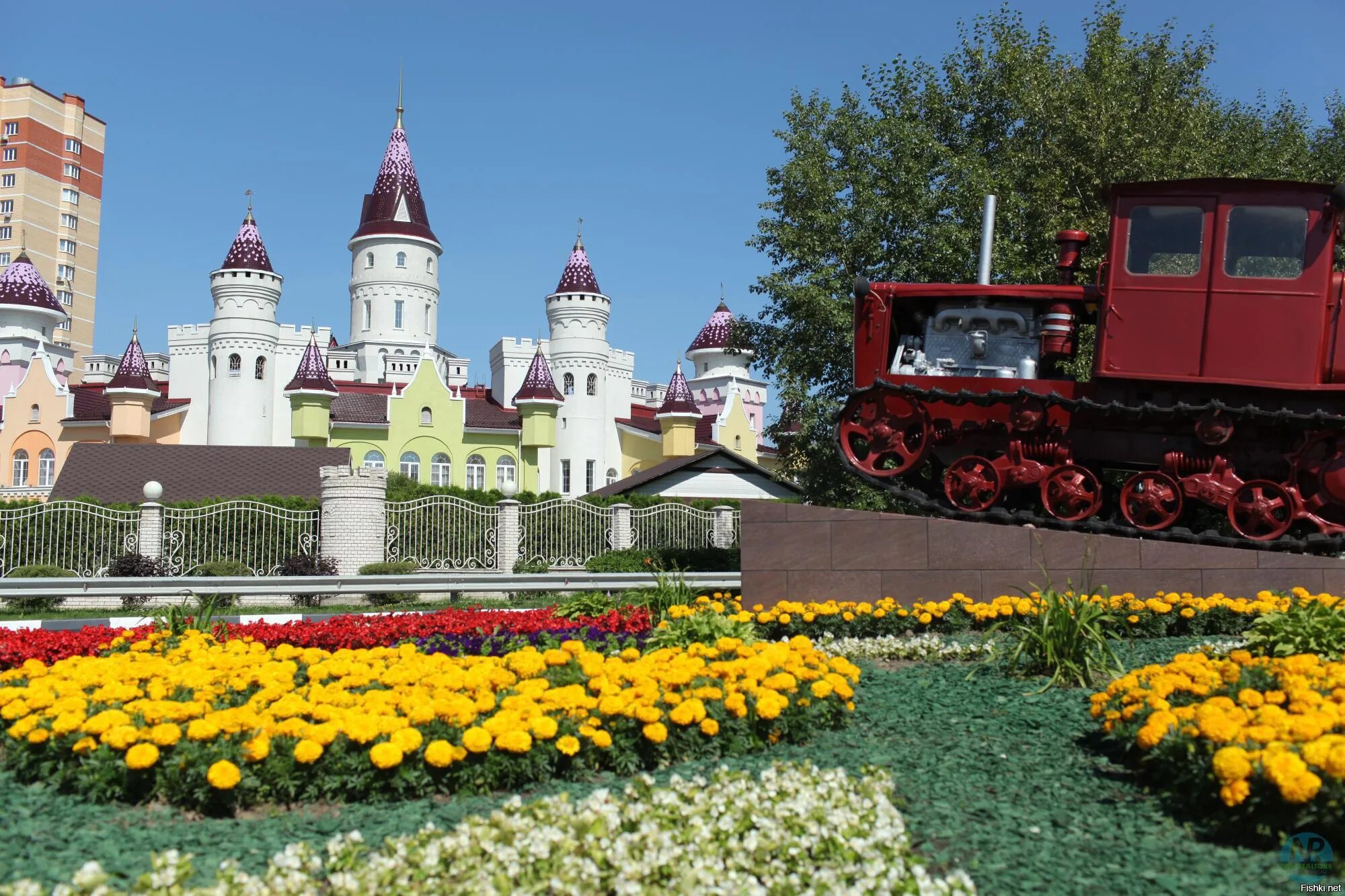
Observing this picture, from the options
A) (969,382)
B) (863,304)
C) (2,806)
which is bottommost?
(2,806)

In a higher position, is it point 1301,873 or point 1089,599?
point 1089,599

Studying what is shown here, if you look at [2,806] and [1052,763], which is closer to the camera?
[2,806]

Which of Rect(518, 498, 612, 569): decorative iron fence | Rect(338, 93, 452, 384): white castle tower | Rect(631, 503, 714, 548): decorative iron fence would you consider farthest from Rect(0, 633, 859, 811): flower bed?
Rect(338, 93, 452, 384): white castle tower

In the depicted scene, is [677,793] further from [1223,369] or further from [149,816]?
[1223,369]

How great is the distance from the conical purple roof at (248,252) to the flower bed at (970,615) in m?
55.1

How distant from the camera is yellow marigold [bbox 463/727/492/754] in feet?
16.3

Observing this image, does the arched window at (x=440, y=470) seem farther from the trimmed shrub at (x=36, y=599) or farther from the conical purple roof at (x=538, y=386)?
the trimmed shrub at (x=36, y=599)

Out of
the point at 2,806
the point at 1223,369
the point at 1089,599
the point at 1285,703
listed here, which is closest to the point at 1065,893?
the point at 1285,703

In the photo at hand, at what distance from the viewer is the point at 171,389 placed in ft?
204

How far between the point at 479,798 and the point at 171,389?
6390cm

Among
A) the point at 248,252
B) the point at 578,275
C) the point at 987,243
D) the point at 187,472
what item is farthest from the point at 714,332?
the point at 987,243

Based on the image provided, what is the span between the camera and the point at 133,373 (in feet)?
182

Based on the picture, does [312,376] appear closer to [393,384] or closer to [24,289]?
[393,384]

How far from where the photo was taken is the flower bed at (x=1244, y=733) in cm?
409
